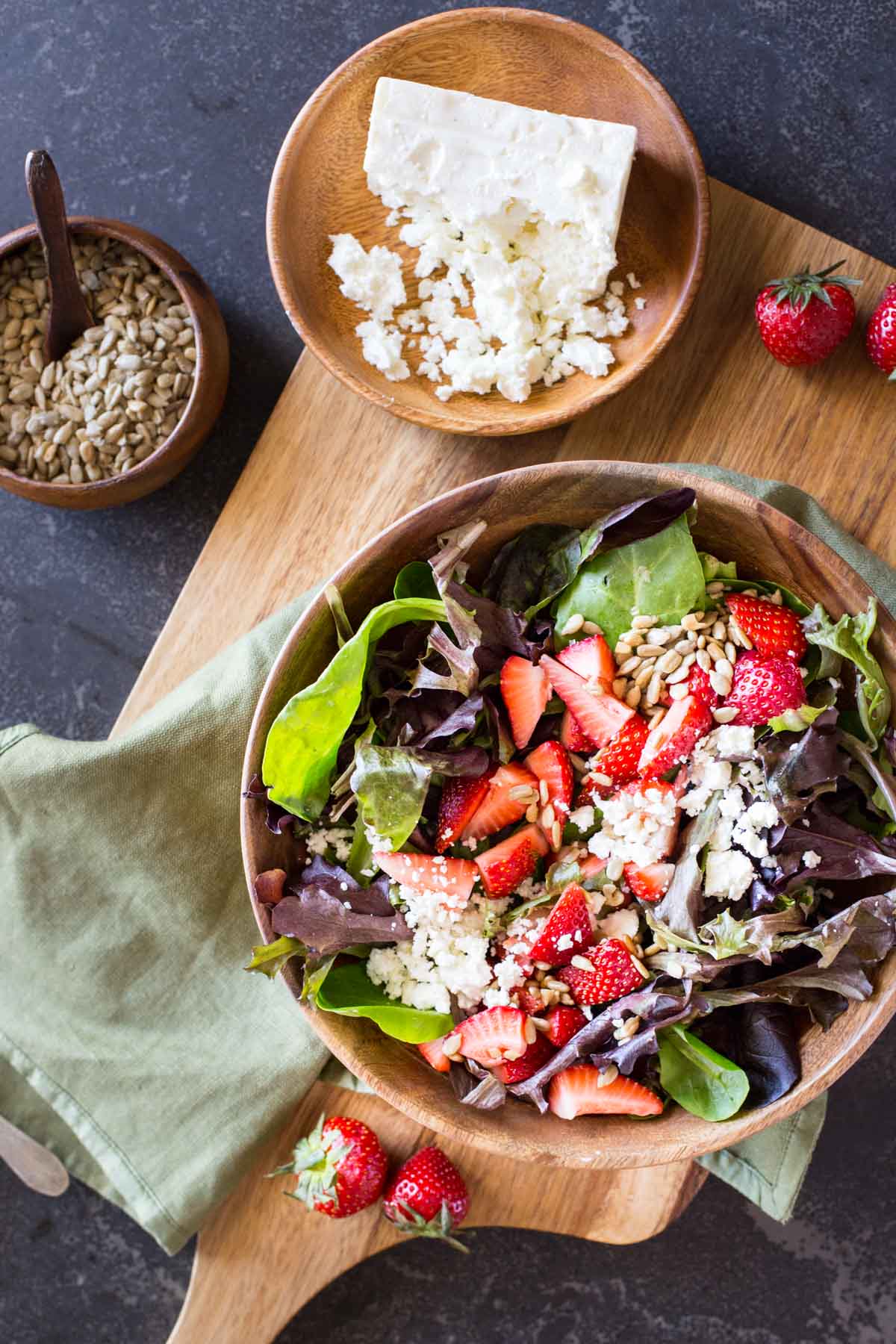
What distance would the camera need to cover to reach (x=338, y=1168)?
1873 mm

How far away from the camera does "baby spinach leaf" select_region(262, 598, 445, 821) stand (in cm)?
152

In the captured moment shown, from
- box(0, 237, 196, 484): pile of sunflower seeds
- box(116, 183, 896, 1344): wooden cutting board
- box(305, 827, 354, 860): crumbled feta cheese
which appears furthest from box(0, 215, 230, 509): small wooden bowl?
box(305, 827, 354, 860): crumbled feta cheese

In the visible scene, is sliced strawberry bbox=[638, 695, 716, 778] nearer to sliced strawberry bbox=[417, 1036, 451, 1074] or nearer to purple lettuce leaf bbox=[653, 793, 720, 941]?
purple lettuce leaf bbox=[653, 793, 720, 941]

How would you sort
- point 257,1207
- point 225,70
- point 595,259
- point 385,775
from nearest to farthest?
1. point 385,775
2. point 595,259
3. point 257,1207
4. point 225,70

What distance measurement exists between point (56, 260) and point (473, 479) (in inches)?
32.1

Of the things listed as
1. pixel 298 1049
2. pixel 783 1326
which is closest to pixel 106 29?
pixel 298 1049

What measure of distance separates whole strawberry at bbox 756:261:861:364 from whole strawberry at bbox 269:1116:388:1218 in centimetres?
149

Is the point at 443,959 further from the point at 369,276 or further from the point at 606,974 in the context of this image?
the point at 369,276

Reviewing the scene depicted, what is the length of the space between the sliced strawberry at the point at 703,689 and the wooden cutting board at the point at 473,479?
514 millimetres

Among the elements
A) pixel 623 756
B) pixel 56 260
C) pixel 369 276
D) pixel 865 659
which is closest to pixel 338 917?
pixel 623 756

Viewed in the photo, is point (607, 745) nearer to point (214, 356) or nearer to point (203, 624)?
point (203, 624)

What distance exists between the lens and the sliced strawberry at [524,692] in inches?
62.6

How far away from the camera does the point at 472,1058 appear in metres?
1.61

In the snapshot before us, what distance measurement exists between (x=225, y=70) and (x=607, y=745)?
5.37ft
